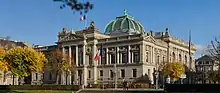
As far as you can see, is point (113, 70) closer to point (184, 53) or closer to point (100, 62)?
point (100, 62)

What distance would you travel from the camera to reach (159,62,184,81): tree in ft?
355

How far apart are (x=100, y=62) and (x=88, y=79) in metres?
6.41

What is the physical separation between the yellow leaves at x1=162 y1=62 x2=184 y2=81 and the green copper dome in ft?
52.7

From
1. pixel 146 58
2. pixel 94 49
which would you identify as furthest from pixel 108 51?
pixel 146 58

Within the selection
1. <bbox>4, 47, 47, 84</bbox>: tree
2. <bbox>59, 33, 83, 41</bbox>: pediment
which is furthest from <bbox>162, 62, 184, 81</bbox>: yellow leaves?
<bbox>4, 47, 47, 84</bbox>: tree

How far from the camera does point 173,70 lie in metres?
110

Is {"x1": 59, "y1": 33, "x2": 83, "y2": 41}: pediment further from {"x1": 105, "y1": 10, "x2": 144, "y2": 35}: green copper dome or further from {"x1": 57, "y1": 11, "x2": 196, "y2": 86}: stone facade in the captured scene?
{"x1": 105, "y1": 10, "x2": 144, "y2": 35}: green copper dome

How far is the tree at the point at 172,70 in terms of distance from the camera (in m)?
108

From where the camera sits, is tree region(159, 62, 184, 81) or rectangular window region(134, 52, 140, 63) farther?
rectangular window region(134, 52, 140, 63)

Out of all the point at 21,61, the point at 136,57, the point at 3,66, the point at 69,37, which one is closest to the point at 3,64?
the point at 3,66

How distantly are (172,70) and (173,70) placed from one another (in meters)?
0.73

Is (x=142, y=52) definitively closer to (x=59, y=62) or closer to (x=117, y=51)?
(x=117, y=51)

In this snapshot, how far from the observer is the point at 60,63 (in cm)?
11175

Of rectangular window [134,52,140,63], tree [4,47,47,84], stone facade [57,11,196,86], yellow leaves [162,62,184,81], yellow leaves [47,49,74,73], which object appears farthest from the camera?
yellow leaves [47,49,74,73]
